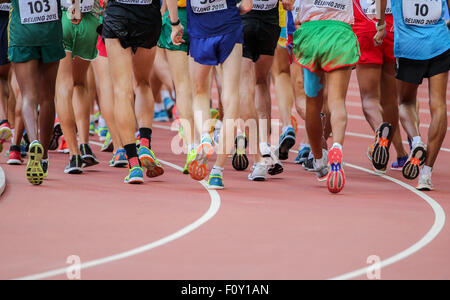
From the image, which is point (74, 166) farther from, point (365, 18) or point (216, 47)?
point (365, 18)

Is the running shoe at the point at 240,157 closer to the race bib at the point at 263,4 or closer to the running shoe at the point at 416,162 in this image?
the race bib at the point at 263,4

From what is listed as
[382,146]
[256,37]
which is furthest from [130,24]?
[382,146]

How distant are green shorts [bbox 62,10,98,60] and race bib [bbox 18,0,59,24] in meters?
0.82

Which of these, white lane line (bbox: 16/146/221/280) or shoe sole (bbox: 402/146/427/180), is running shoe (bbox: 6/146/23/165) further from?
shoe sole (bbox: 402/146/427/180)

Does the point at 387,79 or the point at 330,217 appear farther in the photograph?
the point at 387,79

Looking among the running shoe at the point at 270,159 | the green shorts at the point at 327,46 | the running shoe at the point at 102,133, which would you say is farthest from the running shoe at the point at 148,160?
the running shoe at the point at 102,133

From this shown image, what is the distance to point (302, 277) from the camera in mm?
4953

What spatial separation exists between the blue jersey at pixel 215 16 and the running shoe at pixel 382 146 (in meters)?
1.97

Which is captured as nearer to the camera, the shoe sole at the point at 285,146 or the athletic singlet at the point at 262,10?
the athletic singlet at the point at 262,10

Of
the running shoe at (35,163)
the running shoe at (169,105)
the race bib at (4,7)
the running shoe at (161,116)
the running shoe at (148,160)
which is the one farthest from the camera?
the running shoe at (169,105)

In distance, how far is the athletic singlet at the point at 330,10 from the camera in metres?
8.27

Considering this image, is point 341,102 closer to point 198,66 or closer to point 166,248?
point 198,66

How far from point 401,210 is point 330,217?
75 cm
